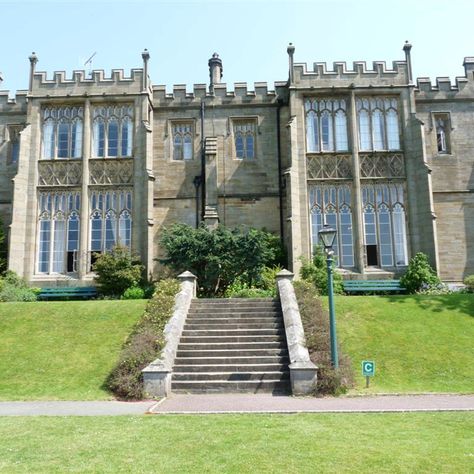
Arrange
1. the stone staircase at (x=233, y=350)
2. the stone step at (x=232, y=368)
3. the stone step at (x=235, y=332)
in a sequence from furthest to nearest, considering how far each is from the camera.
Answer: the stone step at (x=235, y=332)
the stone step at (x=232, y=368)
the stone staircase at (x=233, y=350)

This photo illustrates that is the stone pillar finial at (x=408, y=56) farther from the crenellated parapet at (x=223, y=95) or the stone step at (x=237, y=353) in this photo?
the stone step at (x=237, y=353)

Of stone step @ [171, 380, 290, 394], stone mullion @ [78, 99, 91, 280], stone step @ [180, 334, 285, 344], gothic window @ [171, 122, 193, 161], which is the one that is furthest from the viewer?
gothic window @ [171, 122, 193, 161]

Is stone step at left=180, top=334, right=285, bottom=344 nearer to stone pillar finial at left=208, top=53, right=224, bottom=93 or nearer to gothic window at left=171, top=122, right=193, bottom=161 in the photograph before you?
gothic window at left=171, top=122, right=193, bottom=161

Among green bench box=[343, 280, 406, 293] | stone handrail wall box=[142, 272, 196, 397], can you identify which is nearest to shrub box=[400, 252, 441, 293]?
green bench box=[343, 280, 406, 293]

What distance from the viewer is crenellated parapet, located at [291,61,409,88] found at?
88.0ft

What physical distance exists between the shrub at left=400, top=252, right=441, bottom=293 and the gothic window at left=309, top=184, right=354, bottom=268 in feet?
10.1

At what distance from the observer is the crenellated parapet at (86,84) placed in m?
27.2

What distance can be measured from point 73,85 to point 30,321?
15.4 metres

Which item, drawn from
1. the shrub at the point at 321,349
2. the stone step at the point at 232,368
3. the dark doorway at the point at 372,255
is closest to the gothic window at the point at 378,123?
the dark doorway at the point at 372,255

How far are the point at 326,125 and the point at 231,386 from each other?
1817 cm

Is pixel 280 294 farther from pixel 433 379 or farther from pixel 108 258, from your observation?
pixel 108 258

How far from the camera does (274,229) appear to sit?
27391 millimetres

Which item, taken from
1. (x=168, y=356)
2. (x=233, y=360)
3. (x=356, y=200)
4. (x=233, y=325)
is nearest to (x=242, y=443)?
(x=168, y=356)

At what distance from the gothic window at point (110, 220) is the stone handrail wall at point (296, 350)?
11.9 metres
